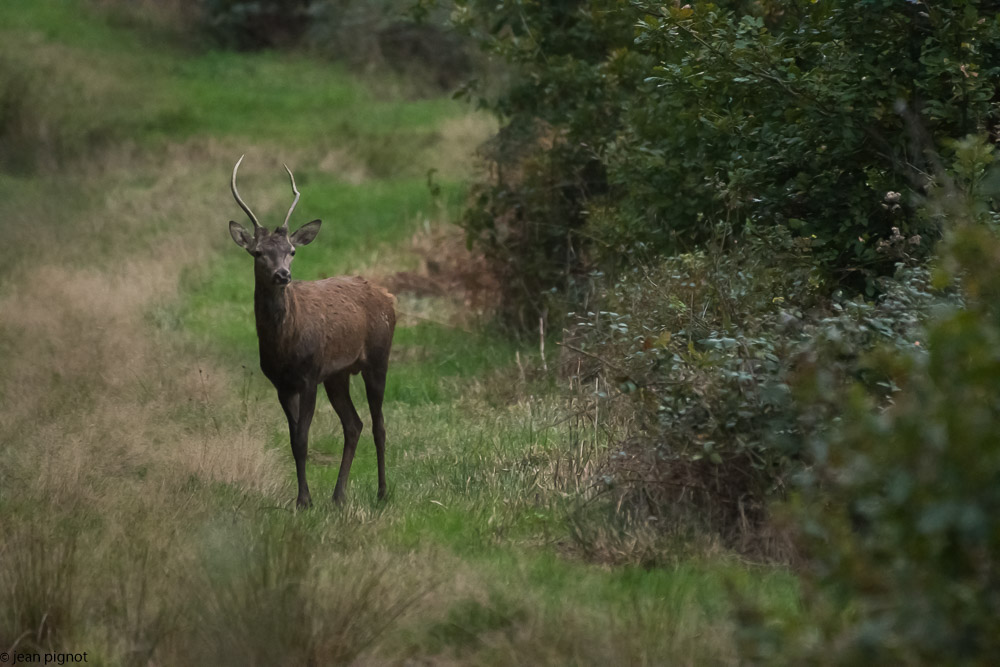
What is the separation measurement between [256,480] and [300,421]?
1.76 ft

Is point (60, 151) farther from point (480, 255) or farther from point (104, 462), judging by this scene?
point (104, 462)

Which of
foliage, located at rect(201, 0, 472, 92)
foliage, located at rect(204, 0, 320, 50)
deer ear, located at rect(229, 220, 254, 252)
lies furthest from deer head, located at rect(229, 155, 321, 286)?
foliage, located at rect(204, 0, 320, 50)

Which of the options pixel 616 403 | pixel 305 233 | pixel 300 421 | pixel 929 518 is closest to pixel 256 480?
pixel 300 421

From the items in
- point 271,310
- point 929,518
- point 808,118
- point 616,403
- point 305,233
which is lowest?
point 616,403

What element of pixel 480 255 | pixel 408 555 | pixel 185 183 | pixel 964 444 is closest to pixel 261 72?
pixel 185 183

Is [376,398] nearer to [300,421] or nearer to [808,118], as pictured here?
[300,421]

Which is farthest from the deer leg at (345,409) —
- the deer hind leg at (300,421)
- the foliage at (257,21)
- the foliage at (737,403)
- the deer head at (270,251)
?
the foliage at (257,21)

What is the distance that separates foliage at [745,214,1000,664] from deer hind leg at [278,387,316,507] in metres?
5.37

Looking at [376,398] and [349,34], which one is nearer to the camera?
[376,398]

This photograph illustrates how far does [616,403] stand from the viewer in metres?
9.94

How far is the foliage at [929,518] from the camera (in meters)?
3.77

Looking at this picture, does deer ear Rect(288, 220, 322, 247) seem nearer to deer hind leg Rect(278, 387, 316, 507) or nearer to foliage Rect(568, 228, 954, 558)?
deer hind leg Rect(278, 387, 316, 507)

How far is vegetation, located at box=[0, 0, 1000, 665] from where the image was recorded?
14.1 ft

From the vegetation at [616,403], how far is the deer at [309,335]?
447mm
